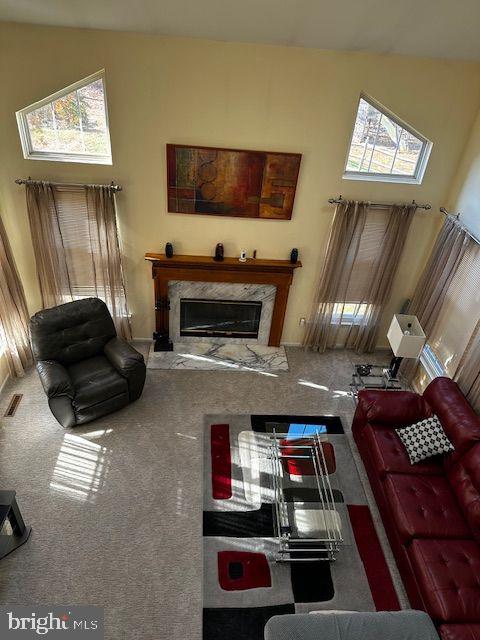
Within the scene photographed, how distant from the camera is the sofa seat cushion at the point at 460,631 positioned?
2.88m

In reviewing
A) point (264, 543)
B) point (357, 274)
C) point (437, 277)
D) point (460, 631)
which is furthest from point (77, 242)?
point (460, 631)

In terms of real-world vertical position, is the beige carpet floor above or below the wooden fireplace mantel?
below

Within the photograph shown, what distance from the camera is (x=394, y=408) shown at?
174 inches

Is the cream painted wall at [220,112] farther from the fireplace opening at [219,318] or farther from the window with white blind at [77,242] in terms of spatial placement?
the fireplace opening at [219,318]

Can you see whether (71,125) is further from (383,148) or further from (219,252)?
(383,148)

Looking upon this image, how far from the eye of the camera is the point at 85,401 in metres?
4.49

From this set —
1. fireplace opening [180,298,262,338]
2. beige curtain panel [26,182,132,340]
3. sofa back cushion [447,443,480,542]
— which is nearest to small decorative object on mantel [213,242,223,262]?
fireplace opening [180,298,262,338]

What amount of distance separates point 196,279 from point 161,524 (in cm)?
283

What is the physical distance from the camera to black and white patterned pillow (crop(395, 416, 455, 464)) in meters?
4.01

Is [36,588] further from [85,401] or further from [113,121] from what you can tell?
[113,121]

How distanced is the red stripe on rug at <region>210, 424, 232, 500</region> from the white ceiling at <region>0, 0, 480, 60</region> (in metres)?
3.94

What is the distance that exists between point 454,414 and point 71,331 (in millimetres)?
4051

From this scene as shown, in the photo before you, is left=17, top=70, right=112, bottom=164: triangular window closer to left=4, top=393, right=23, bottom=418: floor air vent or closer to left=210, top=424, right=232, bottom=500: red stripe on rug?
left=4, top=393, right=23, bottom=418: floor air vent

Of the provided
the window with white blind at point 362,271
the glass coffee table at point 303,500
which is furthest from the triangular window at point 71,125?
the glass coffee table at point 303,500
